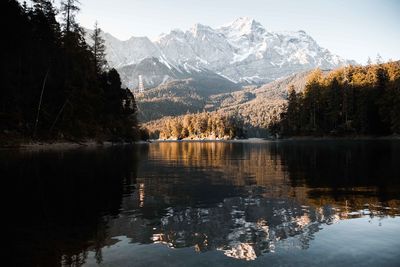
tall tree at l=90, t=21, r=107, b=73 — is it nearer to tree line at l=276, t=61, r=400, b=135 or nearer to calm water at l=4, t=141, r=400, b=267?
calm water at l=4, t=141, r=400, b=267

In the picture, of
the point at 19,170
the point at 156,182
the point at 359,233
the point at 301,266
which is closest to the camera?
the point at 301,266

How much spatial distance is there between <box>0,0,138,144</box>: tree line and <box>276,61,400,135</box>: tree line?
9856 centimetres

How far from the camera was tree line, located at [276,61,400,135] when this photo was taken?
137750 mm

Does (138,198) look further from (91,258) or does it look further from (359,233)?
(359,233)

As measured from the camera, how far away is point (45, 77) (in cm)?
6856

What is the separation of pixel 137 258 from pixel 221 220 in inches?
203

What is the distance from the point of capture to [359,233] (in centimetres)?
1243

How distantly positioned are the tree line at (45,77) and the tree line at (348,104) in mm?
98565

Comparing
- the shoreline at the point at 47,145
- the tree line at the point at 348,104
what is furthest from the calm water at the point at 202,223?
the tree line at the point at 348,104

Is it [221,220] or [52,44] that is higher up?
[52,44]

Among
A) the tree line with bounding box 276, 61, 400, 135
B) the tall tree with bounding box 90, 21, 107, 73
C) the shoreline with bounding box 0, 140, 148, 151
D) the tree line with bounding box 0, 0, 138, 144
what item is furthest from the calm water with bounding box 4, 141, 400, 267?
the tree line with bounding box 276, 61, 400, 135

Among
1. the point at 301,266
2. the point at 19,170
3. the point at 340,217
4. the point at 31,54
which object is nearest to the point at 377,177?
the point at 340,217

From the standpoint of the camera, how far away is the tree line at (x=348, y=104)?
13775cm

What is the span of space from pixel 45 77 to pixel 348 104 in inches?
4687
